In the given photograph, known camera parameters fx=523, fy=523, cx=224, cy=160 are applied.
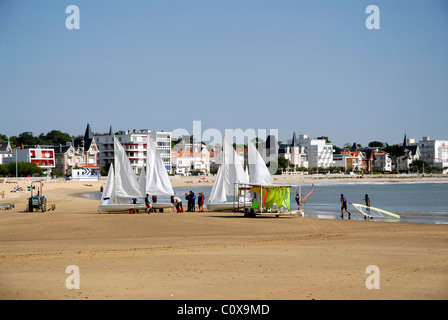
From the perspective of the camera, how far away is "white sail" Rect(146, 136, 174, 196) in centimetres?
3503

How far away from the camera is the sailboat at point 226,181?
34969 millimetres

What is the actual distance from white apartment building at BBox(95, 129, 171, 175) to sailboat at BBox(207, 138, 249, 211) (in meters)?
87.4

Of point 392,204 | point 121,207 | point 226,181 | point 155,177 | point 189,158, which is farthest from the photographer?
point 189,158

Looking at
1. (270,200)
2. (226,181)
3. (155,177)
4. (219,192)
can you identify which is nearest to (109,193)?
(155,177)

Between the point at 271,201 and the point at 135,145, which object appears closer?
the point at 271,201

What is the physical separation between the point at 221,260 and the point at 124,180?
2134cm

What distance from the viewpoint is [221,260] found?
1459 cm

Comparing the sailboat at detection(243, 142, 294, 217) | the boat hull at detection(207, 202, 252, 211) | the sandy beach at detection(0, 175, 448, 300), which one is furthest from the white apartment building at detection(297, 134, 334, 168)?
the sandy beach at detection(0, 175, 448, 300)

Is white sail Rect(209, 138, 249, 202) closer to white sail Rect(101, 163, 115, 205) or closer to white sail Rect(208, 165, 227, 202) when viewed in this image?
white sail Rect(208, 165, 227, 202)

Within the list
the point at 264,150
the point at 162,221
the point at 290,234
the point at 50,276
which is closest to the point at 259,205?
the point at 162,221

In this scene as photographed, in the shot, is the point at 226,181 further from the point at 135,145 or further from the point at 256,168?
the point at 135,145

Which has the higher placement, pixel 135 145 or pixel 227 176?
pixel 135 145
